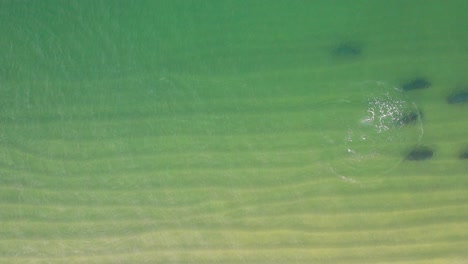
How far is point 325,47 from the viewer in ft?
9.31

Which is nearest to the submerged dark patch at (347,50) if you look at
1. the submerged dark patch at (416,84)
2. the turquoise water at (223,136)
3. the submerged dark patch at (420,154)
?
the turquoise water at (223,136)

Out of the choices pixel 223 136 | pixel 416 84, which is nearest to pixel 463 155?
pixel 416 84

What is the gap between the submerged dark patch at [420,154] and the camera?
2.85m

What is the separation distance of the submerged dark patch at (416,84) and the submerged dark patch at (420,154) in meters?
0.45

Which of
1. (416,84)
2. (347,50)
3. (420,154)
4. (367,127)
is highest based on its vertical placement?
(347,50)

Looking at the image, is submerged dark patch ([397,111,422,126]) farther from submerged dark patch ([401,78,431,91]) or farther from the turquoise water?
submerged dark patch ([401,78,431,91])

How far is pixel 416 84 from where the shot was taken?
284 cm

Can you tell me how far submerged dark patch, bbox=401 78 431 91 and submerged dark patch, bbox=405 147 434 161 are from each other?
45cm

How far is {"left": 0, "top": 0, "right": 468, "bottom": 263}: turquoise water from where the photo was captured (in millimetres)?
2834

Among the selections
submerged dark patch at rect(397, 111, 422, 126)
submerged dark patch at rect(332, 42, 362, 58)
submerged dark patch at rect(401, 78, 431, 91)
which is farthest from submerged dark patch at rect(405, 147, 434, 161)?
submerged dark patch at rect(332, 42, 362, 58)

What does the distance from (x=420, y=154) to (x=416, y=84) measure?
0.51 metres

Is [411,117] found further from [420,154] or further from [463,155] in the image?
[463,155]

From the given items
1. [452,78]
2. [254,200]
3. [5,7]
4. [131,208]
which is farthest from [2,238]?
[452,78]

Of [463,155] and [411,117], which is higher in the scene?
[411,117]
